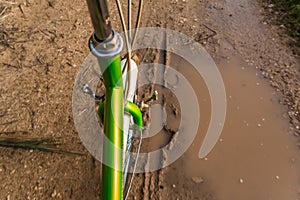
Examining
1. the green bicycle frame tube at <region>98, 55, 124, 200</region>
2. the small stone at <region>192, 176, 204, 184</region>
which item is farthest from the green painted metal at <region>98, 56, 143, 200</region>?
the small stone at <region>192, 176, 204, 184</region>

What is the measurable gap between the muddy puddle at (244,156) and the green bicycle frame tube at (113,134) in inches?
37.6

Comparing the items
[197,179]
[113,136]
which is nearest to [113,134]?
[113,136]

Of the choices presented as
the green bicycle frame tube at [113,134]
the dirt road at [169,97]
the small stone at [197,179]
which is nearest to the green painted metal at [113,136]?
the green bicycle frame tube at [113,134]

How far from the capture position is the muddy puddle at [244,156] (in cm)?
220

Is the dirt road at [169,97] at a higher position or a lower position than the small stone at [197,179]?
higher

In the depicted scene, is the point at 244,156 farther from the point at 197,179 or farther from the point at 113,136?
the point at 113,136

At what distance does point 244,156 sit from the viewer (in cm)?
238

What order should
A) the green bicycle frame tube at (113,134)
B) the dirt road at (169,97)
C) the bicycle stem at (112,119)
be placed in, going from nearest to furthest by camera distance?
the bicycle stem at (112,119), the green bicycle frame tube at (113,134), the dirt road at (169,97)

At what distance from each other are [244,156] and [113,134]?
1452mm

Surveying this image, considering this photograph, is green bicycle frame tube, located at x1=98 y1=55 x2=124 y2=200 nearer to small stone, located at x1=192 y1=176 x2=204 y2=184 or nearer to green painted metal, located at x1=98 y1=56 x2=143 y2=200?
green painted metal, located at x1=98 y1=56 x2=143 y2=200

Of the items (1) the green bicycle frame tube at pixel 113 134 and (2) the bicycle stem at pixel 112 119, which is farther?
(1) the green bicycle frame tube at pixel 113 134

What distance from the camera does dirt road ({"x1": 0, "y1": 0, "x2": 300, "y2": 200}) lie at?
218 centimetres

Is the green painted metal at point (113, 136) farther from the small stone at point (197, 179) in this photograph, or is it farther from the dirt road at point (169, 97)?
the small stone at point (197, 179)

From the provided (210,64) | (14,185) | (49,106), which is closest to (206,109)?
(210,64)
